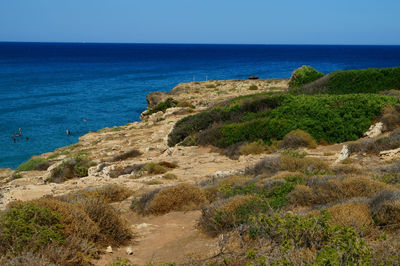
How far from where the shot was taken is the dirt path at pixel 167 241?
19.5 feet

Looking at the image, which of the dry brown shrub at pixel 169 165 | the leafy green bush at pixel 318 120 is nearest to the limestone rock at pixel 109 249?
the dry brown shrub at pixel 169 165

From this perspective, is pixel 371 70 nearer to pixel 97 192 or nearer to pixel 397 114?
pixel 397 114

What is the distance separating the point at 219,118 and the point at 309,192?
38.0 ft

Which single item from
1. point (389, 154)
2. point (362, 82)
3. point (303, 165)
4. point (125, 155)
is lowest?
point (125, 155)

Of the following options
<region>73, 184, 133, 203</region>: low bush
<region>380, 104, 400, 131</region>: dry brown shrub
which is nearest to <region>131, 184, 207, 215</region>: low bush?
<region>73, 184, 133, 203</region>: low bush

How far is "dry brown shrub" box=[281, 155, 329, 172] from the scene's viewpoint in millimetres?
10320

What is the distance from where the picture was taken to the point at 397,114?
14.8 meters

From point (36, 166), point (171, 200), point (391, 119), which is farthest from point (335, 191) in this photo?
point (36, 166)

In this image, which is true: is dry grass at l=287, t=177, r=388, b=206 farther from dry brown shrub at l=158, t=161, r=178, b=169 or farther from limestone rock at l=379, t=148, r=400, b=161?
dry brown shrub at l=158, t=161, r=178, b=169

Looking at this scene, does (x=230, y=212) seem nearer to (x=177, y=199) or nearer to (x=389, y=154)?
(x=177, y=199)

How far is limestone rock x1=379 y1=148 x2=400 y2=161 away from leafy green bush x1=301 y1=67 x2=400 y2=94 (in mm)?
11729

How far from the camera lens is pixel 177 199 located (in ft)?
28.4

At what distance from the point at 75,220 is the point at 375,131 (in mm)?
12378

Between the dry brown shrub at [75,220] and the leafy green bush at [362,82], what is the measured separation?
19.3 m
